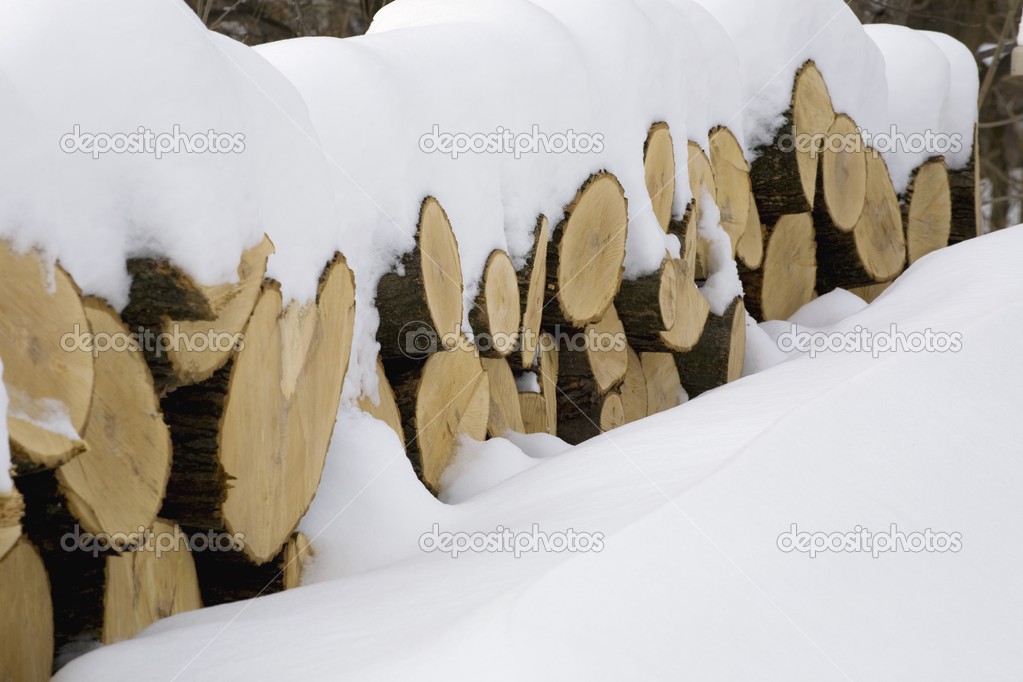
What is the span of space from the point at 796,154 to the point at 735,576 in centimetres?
259

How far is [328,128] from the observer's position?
6.75 feet

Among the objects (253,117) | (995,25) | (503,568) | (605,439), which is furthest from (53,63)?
(995,25)

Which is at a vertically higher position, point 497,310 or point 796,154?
point 796,154

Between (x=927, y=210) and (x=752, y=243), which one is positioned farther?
(x=927, y=210)

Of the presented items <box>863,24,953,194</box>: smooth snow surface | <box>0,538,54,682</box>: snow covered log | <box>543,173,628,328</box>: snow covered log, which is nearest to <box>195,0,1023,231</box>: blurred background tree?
<box>863,24,953,194</box>: smooth snow surface

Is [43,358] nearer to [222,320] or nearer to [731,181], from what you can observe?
[222,320]

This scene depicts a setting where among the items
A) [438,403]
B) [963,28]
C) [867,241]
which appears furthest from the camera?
[963,28]

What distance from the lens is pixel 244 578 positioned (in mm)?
1867

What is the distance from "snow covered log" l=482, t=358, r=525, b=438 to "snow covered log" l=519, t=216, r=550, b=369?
6 centimetres

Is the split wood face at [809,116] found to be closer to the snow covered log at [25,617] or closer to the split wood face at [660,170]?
the split wood face at [660,170]

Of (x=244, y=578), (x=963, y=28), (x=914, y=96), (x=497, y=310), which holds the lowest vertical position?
(x=244, y=578)

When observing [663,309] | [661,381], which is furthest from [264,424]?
[661,381]

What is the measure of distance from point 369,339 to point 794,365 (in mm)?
912

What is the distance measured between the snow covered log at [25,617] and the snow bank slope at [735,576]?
0.34ft
